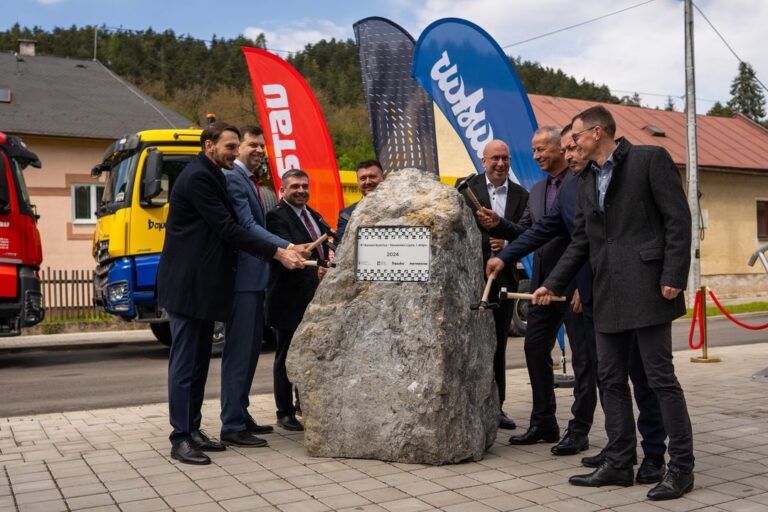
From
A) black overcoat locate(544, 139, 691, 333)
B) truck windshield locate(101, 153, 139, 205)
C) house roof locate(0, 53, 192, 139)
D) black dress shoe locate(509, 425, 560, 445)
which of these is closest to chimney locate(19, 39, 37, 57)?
house roof locate(0, 53, 192, 139)

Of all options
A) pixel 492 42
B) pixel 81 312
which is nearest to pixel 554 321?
pixel 492 42

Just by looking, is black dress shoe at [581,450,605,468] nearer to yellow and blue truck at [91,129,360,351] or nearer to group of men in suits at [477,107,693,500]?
group of men in suits at [477,107,693,500]

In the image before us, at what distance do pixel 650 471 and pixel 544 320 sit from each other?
141 centimetres

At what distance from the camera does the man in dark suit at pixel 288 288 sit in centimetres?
630

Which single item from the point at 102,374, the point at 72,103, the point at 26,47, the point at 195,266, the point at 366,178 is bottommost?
the point at 102,374

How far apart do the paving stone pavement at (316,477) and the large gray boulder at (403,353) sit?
175 millimetres

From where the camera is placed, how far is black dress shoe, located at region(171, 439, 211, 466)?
504 centimetres

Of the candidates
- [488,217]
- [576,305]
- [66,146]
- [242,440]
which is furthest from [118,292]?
[66,146]

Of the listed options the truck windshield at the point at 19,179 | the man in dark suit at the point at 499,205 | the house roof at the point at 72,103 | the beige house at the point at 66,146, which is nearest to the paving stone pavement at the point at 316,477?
the man in dark suit at the point at 499,205

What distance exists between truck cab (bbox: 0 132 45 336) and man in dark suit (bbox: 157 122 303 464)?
21.6ft

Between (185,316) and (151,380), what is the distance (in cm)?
502

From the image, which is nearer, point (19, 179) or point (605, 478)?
point (605, 478)

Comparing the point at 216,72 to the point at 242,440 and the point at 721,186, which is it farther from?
the point at 242,440

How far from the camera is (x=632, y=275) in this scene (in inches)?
174
